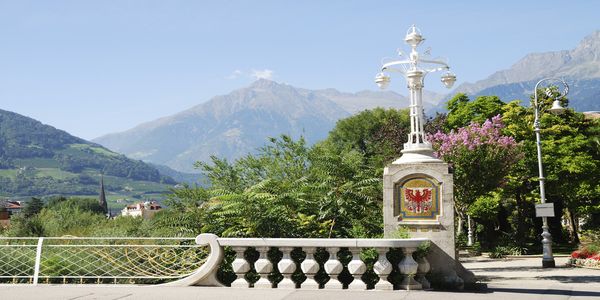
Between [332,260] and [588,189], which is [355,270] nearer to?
[332,260]

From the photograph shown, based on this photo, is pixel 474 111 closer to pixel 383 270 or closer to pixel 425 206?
pixel 425 206

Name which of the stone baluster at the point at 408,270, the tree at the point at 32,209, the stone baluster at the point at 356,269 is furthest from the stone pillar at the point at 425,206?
the tree at the point at 32,209

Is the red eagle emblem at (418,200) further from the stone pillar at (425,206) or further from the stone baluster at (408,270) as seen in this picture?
the stone baluster at (408,270)

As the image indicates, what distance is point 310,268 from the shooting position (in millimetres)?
11039

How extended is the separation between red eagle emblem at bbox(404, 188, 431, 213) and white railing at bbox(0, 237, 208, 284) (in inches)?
179

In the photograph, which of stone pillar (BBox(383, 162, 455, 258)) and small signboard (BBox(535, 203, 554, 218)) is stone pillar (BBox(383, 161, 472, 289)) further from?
small signboard (BBox(535, 203, 554, 218))

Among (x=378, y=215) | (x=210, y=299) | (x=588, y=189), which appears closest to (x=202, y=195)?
(x=378, y=215)

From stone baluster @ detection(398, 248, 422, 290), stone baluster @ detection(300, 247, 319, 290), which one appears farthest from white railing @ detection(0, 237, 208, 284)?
stone baluster @ detection(398, 248, 422, 290)

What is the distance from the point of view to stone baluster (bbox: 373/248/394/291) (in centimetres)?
1093

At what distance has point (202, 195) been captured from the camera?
608 inches

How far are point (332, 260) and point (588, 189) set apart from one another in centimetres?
2944

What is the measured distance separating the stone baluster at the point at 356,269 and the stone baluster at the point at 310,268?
0.64 metres

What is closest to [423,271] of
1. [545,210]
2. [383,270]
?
[383,270]

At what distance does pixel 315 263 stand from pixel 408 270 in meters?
1.76
